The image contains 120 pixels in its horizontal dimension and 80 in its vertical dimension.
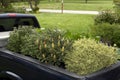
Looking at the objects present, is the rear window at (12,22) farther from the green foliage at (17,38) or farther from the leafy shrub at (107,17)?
the leafy shrub at (107,17)

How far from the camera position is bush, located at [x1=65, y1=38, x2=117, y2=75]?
3.64 m

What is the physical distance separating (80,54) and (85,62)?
0.16m

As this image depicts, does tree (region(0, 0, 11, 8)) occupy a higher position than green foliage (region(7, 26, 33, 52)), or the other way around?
green foliage (region(7, 26, 33, 52))

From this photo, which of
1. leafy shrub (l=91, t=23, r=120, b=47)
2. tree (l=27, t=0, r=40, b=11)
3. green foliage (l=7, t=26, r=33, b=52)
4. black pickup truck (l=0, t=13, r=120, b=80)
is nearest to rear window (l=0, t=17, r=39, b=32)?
black pickup truck (l=0, t=13, r=120, b=80)

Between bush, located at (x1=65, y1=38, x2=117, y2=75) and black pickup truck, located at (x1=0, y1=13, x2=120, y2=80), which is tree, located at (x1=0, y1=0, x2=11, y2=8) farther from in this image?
bush, located at (x1=65, y1=38, x2=117, y2=75)

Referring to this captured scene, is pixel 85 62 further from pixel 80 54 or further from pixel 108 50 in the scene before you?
pixel 108 50

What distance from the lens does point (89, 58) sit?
3.72 m

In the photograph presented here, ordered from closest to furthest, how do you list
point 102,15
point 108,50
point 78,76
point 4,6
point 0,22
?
point 78,76
point 108,50
point 0,22
point 102,15
point 4,6

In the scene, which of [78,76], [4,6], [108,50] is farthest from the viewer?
[4,6]

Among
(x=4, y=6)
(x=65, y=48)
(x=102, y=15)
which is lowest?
(x=4, y=6)

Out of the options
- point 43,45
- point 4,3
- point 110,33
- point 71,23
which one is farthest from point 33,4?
point 43,45

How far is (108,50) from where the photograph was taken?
393 centimetres

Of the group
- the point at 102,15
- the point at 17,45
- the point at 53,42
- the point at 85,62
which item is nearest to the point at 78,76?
the point at 85,62

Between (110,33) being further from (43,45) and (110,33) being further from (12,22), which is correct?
(43,45)
